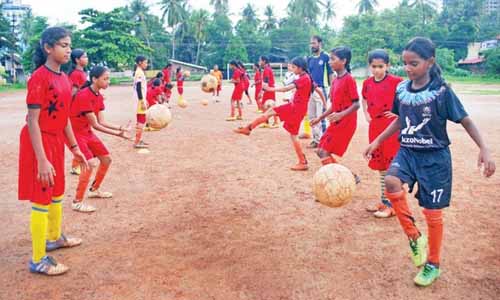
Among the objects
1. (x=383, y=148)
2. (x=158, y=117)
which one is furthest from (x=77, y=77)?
(x=383, y=148)

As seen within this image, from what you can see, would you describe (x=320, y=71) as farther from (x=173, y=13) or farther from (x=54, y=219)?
(x=173, y=13)

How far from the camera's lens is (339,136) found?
20.6 ft

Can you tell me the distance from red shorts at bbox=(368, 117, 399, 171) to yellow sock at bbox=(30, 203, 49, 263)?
147 inches

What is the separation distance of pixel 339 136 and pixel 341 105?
0.44m

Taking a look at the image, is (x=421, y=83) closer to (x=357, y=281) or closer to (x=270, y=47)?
(x=357, y=281)

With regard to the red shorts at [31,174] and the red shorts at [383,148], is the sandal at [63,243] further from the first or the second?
the red shorts at [383,148]

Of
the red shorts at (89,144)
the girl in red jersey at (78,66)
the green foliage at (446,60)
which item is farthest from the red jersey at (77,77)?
the green foliage at (446,60)

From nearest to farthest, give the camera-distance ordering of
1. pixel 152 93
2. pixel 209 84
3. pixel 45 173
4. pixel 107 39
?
1. pixel 45 173
2. pixel 152 93
3. pixel 209 84
4. pixel 107 39

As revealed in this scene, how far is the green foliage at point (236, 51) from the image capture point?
70.6 metres

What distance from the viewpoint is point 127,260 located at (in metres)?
4.45

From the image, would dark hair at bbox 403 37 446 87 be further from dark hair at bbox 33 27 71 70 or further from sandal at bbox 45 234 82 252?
sandal at bbox 45 234 82 252

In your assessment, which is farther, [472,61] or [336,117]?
[472,61]

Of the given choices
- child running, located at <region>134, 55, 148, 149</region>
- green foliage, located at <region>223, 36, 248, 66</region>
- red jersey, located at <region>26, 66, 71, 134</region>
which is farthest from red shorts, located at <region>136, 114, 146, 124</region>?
green foliage, located at <region>223, 36, 248, 66</region>

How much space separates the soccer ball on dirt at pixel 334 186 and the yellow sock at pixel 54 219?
2559mm
